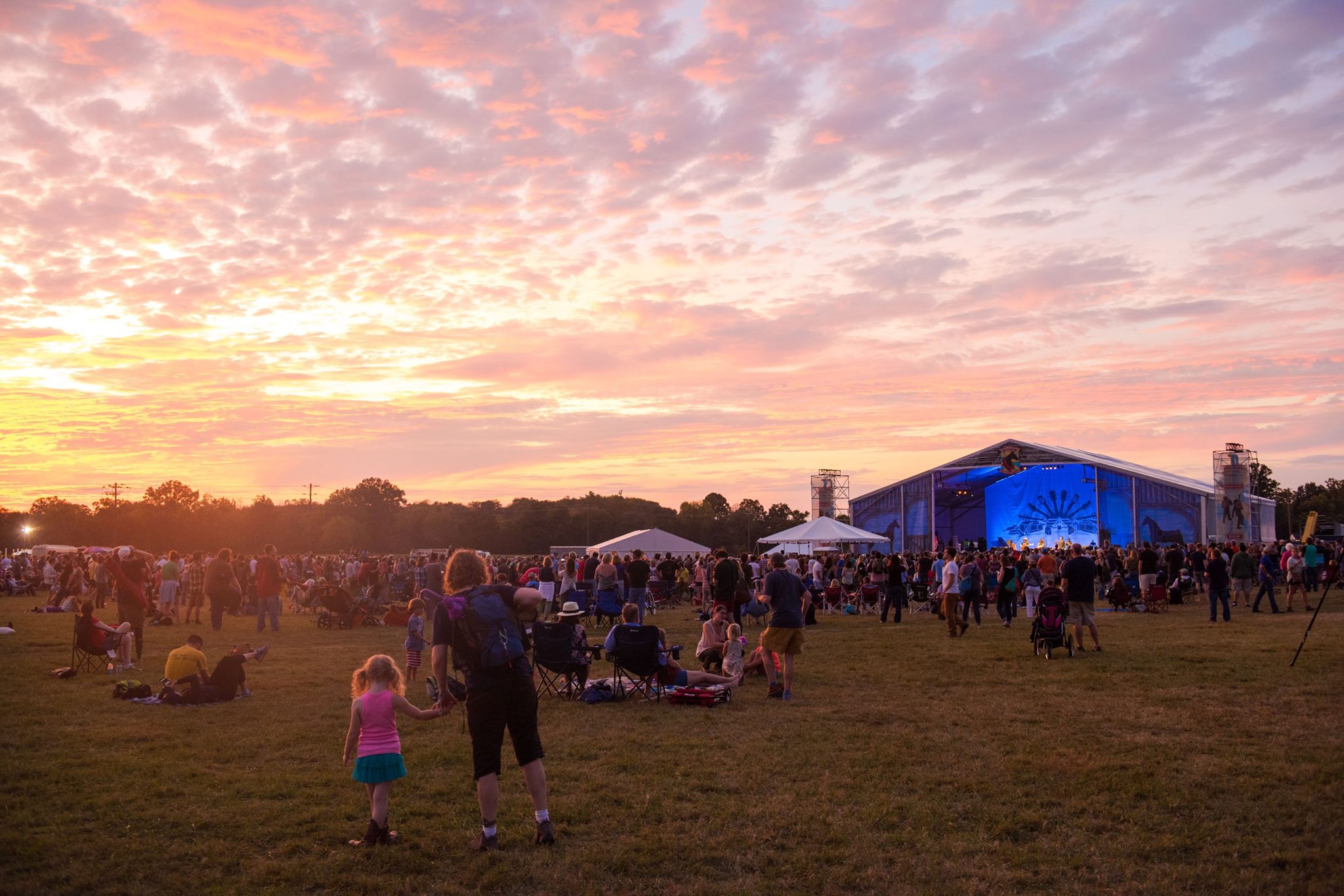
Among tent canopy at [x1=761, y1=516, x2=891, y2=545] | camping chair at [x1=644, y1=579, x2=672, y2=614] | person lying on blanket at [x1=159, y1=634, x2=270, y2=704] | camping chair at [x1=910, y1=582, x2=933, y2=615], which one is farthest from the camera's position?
tent canopy at [x1=761, y1=516, x2=891, y2=545]

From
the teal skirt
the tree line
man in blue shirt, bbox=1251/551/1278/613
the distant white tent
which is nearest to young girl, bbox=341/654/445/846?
the teal skirt

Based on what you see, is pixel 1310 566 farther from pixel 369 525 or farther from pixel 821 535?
pixel 369 525

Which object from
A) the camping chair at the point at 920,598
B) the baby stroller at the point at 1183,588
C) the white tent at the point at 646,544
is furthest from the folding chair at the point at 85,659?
the baby stroller at the point at 1183,588

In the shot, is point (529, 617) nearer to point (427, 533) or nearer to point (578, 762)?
point (578, 762)

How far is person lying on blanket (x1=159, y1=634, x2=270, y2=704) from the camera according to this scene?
32.4 ft

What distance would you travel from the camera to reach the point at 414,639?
11508 mm

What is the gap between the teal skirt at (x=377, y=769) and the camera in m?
5.39

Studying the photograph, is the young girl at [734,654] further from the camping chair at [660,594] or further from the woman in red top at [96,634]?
the camping chair at [660,594]

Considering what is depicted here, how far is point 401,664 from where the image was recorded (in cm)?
1384

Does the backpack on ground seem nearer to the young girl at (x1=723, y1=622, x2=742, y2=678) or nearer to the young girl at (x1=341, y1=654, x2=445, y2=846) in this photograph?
the young girl at (x1=341, y1=654, x2=445, y2=846)

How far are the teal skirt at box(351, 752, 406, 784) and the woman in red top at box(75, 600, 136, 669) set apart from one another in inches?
323

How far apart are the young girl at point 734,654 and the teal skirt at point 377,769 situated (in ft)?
21.3

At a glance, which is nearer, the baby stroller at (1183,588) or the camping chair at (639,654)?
the camping chair at (639,654)

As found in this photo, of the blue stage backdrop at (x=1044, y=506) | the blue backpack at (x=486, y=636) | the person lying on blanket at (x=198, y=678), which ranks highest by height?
the blue stage backdrop at (x=1044, y=506)
